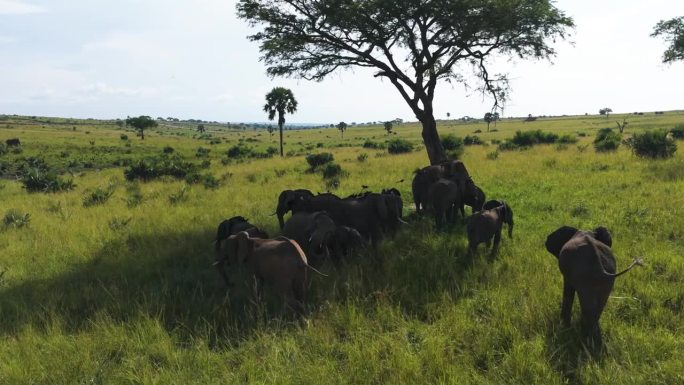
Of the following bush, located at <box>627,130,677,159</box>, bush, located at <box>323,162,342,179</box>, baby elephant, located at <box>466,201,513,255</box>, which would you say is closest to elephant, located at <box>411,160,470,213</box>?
baby elephant, located at <box>466,201,513,255</box>

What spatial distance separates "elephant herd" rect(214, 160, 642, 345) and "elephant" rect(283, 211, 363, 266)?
0.6 inches

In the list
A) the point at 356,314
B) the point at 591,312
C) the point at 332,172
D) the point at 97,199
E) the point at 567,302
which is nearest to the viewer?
the point at 591,312

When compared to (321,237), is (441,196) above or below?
above

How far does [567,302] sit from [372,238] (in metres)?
3.83

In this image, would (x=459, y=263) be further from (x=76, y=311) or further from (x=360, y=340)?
(x=76, y=311)

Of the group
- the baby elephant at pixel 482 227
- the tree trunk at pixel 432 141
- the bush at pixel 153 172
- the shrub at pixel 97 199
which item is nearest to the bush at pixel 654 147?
the tree trunk at pixel 432 141

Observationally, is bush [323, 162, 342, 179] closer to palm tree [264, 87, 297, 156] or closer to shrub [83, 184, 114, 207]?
shrub [83, 184, 114, 207]

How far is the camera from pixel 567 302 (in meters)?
4.91

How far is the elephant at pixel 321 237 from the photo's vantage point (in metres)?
6.89

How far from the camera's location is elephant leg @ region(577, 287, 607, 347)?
4.40 meters

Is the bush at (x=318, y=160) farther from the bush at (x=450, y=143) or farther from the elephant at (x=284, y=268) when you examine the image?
the elephant at (x=284, y=268)

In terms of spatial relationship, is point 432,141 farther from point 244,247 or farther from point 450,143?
point 450,143

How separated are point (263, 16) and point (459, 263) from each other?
10377mm

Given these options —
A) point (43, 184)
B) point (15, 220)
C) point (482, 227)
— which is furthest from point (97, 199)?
point (482, 227)
